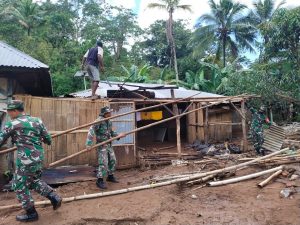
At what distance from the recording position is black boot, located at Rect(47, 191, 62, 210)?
5.36 meters

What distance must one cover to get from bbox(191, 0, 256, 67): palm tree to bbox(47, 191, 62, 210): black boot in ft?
77.5

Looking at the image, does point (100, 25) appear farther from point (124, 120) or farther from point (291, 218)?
point (291, 218)

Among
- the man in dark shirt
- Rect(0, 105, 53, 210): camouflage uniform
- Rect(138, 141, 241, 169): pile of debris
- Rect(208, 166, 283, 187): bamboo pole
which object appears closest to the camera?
Rect(0, 105, 53, 210): camouflage uniform

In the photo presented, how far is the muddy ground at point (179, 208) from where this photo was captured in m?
5.41

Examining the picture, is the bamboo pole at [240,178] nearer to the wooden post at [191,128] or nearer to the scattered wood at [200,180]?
the scattered wood at [200,180]

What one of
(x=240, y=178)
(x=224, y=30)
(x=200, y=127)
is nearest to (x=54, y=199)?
(x=240, y=178)

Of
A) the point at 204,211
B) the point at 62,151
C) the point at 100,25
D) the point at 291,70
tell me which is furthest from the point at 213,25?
the point at 204,211

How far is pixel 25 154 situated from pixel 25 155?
2cm

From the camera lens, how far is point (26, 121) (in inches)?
202

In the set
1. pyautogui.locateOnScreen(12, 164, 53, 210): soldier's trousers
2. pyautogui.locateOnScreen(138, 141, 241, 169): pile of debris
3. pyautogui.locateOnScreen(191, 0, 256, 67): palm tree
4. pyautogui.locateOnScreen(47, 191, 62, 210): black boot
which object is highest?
pyautogui.locateOnScreen(191, 0, 256, 67): palm tree

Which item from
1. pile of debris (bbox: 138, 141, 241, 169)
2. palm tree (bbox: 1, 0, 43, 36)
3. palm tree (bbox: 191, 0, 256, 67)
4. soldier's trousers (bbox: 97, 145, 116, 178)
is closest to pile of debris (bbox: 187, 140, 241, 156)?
pile of debris (bbox: 138, 141, 241, 169)

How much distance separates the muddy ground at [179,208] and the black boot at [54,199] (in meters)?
0.16

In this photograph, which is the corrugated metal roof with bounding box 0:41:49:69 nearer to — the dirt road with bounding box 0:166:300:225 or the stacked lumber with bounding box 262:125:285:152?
the dirt road with bounding box 0:166:300:225

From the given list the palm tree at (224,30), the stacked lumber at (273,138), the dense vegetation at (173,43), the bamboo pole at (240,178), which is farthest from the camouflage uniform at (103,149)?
the palm tree at (224,30)
